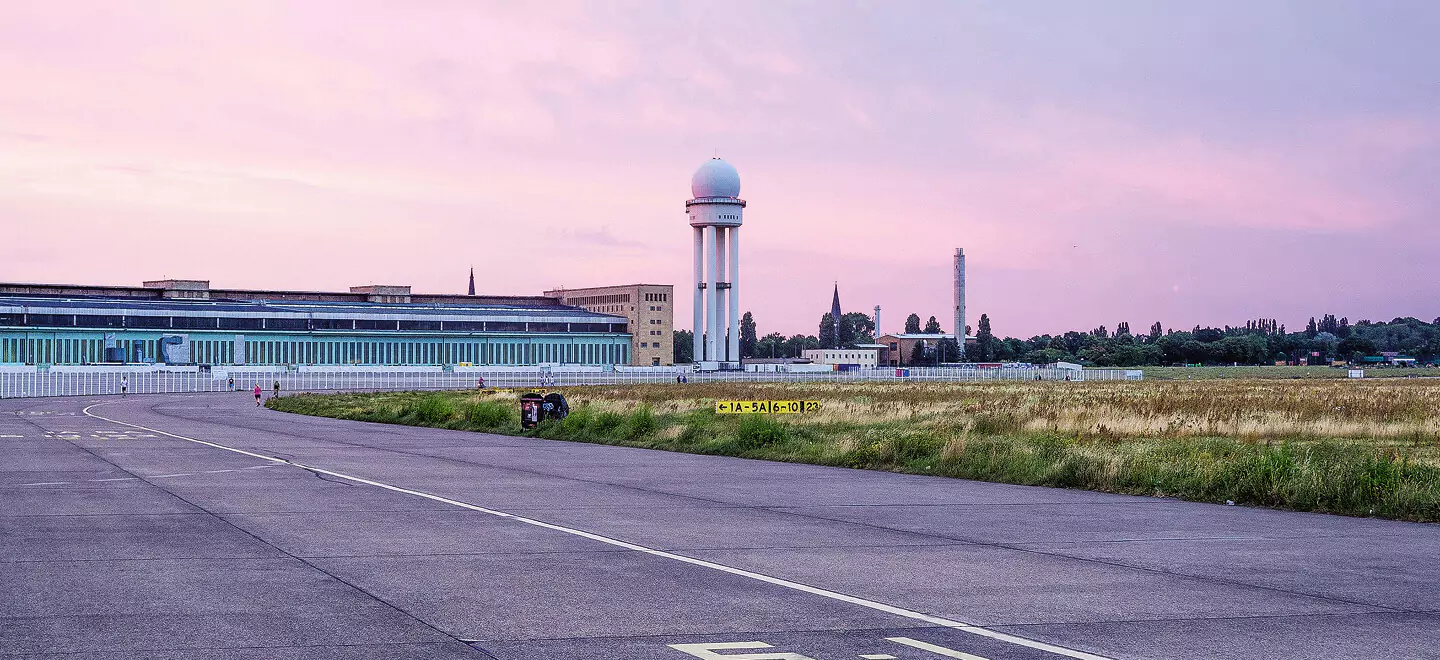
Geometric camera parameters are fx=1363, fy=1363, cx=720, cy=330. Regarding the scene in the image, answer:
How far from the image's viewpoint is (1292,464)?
19.4 metres

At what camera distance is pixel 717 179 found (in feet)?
447

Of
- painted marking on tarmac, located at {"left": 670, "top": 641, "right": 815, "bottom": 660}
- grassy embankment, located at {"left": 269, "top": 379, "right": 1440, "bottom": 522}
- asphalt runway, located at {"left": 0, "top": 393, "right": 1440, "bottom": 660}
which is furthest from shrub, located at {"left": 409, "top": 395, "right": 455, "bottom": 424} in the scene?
painted marking on tarmac, located at {"left": 670, "top": 641, "right": 815, "bottom": 660}

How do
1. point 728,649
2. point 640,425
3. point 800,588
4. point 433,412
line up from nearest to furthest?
point 728,649, point 800,588, point 640,425, point 433,412

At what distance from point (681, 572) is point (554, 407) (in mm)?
30449

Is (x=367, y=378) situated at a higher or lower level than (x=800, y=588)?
higher

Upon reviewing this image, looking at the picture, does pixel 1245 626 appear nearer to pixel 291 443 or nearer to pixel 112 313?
pixel 291 443

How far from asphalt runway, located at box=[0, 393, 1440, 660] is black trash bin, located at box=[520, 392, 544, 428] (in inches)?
709

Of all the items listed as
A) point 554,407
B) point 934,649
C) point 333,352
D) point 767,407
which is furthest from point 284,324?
point 934,649

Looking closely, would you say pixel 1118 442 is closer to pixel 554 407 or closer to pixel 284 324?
pixel 554 407

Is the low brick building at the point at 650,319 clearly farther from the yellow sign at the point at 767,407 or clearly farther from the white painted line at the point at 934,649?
the white painted line at the point at 934,649

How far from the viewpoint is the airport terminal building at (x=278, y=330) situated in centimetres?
13025

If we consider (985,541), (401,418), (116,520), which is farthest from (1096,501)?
(401,418)

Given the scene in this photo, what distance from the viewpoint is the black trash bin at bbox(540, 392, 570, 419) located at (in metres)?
41.7

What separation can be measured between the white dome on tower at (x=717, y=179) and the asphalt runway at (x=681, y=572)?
114369 mm
